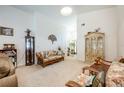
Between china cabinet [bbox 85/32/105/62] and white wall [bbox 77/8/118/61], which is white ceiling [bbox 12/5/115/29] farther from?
china cabinet [bbox 85/32/105/62]

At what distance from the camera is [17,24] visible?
13.0 feet

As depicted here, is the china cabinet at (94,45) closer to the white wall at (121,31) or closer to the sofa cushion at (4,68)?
the white wall at (121,31)

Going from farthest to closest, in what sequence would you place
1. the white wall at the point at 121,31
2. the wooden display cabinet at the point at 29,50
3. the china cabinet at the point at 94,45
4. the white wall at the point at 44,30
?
the white wall at the point at 44,30 → the wooden display cabinet at the point at 29,50 → the china cabinet at the point at 94,45 → the white wall at the point at 121,31

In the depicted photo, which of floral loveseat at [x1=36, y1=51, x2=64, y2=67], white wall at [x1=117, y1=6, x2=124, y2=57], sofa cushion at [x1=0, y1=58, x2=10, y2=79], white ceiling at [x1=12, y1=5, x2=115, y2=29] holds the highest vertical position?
white ceiling at [x1=12, y1=5, x2=115, y2=29]

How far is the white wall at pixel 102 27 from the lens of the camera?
3385mm

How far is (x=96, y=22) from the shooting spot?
147 inches

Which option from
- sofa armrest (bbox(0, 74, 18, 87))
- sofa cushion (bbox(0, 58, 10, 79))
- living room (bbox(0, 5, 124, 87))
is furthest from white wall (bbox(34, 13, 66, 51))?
sofa armrest (bbox(0, 74, 18, 87))

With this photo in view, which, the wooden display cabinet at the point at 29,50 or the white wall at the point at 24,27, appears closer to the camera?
the white wall at the point at 24,27

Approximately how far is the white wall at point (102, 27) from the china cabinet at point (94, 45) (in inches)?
5.0

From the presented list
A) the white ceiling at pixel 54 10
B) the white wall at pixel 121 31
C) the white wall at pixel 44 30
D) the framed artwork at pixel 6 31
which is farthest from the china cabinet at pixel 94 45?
the framed artwork at pixel 6 31

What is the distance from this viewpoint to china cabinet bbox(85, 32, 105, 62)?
3900 millimetres
